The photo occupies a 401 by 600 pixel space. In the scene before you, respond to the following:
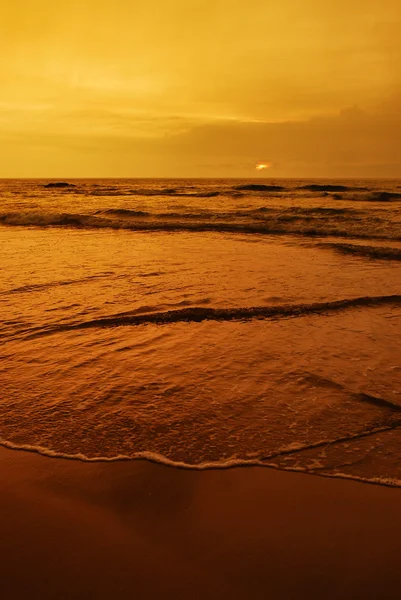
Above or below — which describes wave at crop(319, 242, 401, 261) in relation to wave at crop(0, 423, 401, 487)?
above

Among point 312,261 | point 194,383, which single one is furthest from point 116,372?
point 312,261

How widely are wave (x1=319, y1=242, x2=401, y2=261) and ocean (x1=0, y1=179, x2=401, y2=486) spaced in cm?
160

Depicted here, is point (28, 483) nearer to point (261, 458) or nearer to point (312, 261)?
point (261, 458)

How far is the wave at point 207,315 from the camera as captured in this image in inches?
Answer: 245

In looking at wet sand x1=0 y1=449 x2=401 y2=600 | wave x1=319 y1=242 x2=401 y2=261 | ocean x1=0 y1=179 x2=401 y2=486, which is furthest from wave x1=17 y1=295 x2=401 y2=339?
wave x1=319 y1=242 x2=401 y2=261

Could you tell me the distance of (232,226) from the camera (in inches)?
792

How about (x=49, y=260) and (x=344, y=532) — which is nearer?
(x=344, y=532)

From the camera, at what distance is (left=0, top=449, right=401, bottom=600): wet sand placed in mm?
2260

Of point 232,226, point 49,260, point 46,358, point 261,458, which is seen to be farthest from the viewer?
point 232,226

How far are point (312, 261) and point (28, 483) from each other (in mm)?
9737

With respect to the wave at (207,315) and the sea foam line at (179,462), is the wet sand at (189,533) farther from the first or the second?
the wave at (207,315)

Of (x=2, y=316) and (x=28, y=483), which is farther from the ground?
(x=2, y=316)

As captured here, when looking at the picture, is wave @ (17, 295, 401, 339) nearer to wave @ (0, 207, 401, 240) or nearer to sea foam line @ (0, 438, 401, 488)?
sea foam line @ (0, 438, 401, 488)

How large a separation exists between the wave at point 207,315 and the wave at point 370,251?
5529 millimetres
